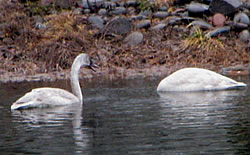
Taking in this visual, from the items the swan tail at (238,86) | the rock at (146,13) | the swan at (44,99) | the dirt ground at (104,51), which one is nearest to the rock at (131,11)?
the rock at (146,13)

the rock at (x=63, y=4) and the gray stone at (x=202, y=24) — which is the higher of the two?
the rock at (x=63, y=4)

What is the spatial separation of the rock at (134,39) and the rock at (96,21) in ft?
4.98

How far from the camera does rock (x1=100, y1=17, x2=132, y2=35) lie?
78.2 ft

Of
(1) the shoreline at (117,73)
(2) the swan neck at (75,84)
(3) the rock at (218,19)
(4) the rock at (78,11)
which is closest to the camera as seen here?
(2) the swan neck at (75,84)

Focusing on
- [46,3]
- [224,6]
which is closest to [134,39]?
[224,6]

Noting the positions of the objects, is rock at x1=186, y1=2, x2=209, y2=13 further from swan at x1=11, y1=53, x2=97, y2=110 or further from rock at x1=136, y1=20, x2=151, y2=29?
swan at x1=11, y1=53, x2=97, y2=110

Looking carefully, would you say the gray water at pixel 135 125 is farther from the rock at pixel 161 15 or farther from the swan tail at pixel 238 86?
A: the rock at pixel 161 15

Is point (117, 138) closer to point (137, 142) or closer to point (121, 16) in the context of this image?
point (137, 142)

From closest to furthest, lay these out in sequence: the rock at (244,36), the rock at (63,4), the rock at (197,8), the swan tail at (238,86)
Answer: the swan tail at (238,86) → the rock at (244,36) → the rock at (197,8) → the rock at (63,4)

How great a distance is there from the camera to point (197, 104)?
1228 centimetres

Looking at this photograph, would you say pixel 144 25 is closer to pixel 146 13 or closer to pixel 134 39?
pixel 134 39

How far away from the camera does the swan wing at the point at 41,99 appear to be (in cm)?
1257

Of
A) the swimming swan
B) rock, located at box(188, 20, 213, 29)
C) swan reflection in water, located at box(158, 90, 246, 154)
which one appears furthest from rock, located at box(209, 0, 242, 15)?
swan reflection in water, located at box(158, 90, 246, 154)

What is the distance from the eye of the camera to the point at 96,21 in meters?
24.8
